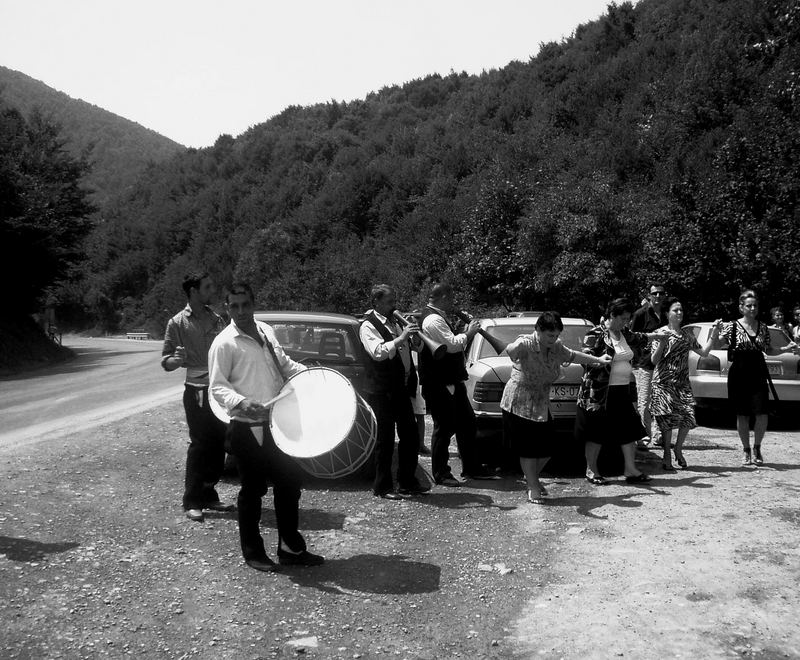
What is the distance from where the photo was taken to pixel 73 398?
16.7 m

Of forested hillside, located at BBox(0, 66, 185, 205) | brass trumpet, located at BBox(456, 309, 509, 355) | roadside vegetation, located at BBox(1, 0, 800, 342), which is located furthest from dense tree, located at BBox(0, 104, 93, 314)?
forested hillside, located at BBox(0, 66, 185, 205)

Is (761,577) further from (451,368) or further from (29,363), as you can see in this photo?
(29,363)

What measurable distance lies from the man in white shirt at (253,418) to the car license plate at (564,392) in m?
4.07

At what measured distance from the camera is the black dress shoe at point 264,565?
5.27 metres

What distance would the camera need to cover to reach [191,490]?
6.57 metres

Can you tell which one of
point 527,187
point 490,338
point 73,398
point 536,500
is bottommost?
point 73,398

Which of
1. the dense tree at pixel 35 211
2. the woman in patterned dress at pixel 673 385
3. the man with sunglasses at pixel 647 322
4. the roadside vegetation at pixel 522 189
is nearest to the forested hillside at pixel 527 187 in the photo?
the roadside vegetation at pixel 522 189

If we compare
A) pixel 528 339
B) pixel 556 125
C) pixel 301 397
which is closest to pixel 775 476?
pixel 528 339

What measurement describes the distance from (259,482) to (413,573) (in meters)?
1.20

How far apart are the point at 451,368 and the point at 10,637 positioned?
4.47 m

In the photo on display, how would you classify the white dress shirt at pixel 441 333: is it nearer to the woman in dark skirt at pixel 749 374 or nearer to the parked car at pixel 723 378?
the woman in dark skirt at pixel 749 374

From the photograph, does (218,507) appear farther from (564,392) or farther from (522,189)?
(522,189)

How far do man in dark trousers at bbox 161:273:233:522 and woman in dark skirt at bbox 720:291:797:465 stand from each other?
5.62m

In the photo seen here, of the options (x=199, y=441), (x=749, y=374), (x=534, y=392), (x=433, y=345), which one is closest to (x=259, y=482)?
(x=199, y=441)
